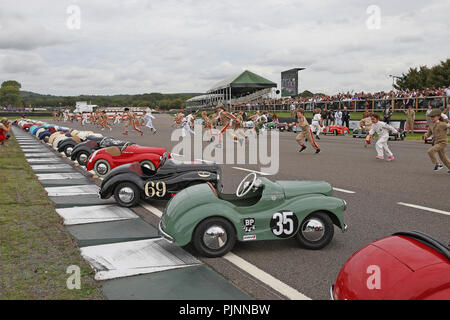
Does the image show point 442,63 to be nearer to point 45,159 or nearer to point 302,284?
point 45,159

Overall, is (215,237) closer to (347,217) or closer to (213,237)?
(213,237)

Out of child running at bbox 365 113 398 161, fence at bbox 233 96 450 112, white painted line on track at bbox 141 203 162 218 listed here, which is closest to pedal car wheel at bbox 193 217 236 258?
white painted line on track at bbox 141 203 162 218

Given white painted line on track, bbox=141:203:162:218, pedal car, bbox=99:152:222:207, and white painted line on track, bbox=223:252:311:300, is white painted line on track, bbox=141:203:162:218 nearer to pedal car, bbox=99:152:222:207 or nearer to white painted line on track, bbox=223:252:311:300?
pedal car, bbox=99:152:222:207

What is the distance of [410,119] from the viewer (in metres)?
24.9

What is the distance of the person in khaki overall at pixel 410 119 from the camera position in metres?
24.5

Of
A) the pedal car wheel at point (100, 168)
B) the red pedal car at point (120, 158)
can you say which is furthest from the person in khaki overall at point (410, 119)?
the pedal car wheel at point (100, 168)

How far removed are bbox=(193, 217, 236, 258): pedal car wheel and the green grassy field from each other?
1.14 meters

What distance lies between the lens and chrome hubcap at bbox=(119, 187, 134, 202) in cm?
686

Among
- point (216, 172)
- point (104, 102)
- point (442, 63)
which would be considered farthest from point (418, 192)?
point (104, 102)

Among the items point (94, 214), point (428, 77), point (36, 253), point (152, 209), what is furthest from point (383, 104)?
point (428, 77)

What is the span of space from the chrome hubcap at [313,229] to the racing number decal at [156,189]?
2.83m

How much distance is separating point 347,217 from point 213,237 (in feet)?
8.40

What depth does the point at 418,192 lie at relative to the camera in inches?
321
